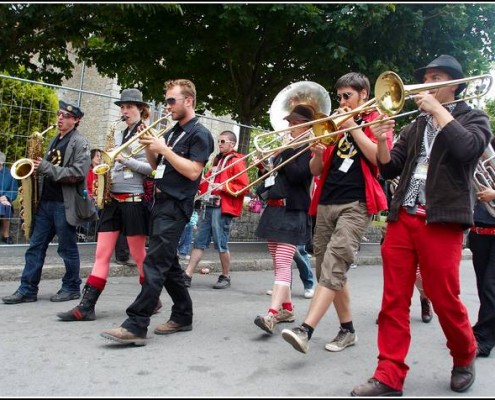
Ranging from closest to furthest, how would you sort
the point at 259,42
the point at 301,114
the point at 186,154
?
the point at 186,154 → the point at 301,114 → the point at 259,42

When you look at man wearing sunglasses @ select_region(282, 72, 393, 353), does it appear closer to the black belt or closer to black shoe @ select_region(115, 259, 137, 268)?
the black belt

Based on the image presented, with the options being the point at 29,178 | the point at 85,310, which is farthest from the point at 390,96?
the point at 29,178

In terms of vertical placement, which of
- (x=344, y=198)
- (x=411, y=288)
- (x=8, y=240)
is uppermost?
(x=344, y=198)

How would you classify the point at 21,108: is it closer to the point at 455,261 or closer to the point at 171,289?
the point at 171,289

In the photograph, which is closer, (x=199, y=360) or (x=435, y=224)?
(x=435, y=224)

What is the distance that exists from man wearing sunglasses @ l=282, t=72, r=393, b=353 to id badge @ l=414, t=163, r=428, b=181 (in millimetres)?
341

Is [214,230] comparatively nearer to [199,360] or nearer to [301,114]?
[301,114]

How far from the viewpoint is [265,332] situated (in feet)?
14.6

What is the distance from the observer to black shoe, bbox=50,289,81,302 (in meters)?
5.32

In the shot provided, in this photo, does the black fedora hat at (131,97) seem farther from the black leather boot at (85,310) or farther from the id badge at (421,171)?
the id badge at (421,171)

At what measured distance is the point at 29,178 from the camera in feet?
17.3

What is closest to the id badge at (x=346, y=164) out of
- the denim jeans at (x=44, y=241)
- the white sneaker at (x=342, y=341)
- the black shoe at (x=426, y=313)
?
the white sneaker at (x=342, y=341)

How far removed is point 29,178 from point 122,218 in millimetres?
1205

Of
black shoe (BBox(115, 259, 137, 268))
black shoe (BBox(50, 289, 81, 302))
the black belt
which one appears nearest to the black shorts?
the black belt
